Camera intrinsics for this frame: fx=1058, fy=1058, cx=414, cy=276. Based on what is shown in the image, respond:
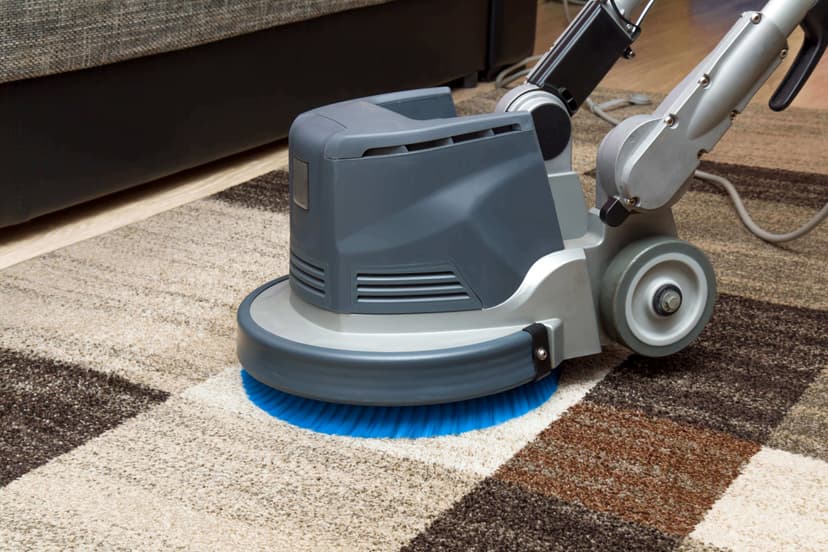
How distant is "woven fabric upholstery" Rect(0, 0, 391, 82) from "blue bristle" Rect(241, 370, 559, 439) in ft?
2.28

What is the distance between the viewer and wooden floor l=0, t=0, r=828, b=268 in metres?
1.57

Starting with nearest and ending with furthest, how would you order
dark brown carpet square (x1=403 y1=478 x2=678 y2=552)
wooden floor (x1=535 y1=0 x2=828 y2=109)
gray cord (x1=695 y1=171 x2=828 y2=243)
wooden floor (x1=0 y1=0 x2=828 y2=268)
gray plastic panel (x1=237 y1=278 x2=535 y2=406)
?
dark brown carpet square (x1=403 y1=478 x2=678 y2=552)
gray plastic panel (x1=237 y1=278 x2=535 y2=406)
gray cord (x1=695 y1=171 x2=828 y2=243)
wooden floor (x1=0 y1=0 x2=828 y2=268)
wooden floor (x1=535 y1=0 x2=828 y2=109)

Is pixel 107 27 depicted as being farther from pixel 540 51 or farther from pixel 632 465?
pixel 540 51

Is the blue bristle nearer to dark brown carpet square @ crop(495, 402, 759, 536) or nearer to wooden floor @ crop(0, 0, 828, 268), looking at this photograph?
dark brown carpet square @ crop(495, 402, 759, 536)

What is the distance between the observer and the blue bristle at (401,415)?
38.2 inches

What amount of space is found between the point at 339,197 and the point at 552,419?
29 cm

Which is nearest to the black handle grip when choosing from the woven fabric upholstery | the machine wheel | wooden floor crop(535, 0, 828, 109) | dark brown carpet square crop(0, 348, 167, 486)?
the machine wheel

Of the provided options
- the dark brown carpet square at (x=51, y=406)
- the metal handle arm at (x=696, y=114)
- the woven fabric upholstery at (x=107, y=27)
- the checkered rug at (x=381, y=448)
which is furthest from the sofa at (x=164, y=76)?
the metal handle arm at (x=696, y=114)

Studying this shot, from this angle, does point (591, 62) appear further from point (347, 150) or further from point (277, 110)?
point (277, 110)

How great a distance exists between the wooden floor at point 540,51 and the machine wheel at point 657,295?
861mm

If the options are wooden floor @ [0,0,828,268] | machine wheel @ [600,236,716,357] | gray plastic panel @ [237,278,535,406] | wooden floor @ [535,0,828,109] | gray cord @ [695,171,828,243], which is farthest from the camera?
wooden floor @ [535,0,828,109]

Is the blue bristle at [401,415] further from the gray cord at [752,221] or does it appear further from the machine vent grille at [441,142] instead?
the gray cord at [752,221]

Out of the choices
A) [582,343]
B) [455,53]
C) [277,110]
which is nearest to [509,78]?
[455,53]

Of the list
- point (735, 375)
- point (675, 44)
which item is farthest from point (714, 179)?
point (675, 44)
